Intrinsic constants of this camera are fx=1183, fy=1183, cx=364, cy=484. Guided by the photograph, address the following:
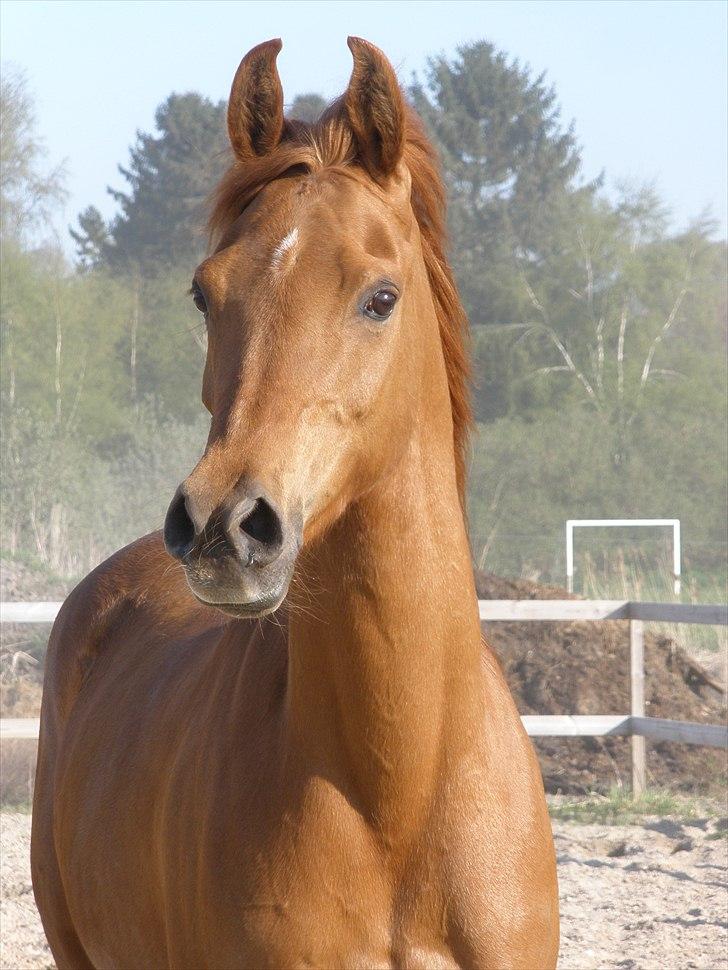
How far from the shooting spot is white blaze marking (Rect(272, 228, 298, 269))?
1937mm

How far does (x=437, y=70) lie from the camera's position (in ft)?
94.2

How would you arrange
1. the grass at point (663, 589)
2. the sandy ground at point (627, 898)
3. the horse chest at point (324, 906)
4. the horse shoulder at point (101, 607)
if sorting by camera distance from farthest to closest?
1. the grass at point (663, 589)
2. the sandy ground at point (627, 898)
3. the horse shoulder at point (101, 607)
4. the horse chest at point (324, 906)

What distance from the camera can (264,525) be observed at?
1.74m

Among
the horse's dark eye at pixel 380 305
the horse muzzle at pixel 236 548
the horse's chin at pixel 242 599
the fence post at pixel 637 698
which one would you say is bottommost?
the fence post at pixel 637 698

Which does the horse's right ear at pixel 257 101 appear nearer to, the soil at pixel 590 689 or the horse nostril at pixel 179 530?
the horse nostril at pixel 179 530

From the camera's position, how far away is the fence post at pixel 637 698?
7465 millimetres

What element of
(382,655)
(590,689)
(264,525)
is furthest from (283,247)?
(590,689)

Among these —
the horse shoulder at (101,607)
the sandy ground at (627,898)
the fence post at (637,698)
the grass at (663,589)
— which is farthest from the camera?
the grass at (663,589)

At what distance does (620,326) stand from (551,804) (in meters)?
19.9

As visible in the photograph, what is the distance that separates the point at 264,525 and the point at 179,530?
0.12 meters

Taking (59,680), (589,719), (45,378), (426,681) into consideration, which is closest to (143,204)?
(45,378)

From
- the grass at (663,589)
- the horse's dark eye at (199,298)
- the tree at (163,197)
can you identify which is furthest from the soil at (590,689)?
the tree at (163,197)

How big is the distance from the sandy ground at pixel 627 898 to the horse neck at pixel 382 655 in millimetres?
2813

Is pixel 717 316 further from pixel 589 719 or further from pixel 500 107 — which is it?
pixel 589 719
